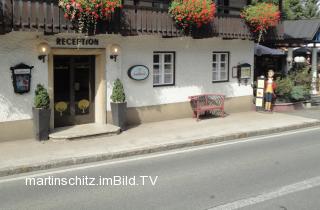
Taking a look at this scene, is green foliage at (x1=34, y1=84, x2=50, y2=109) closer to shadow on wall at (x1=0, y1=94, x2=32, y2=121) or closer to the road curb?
shadow on wall at (x1=0, y1=94, x2=32, y2=121)

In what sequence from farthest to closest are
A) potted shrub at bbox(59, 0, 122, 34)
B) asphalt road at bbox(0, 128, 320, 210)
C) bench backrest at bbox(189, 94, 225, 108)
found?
bench backrest at bbox(189, 94, 225, 108) < potted shrub at bbox(59, 0, 122, 34) < asphalt road at bbox(0, 128, 320, 210)

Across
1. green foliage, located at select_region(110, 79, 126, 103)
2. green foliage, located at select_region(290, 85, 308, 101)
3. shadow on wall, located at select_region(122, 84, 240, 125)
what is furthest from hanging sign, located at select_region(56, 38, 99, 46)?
green foliage, located at select_region(290, 85, 308, 101)

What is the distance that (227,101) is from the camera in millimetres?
17000

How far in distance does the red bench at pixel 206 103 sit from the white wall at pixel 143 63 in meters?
0.25

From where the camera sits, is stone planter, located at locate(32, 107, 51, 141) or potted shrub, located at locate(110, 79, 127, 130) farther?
potted shrub, located at locate(110, 79, 127, 130)

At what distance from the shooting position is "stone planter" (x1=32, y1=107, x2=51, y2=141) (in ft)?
38.3

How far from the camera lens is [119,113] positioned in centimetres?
1324

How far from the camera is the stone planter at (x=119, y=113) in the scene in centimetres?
1324

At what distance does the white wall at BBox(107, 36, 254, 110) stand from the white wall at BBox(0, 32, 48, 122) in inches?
90.3

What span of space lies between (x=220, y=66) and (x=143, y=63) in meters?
3.59

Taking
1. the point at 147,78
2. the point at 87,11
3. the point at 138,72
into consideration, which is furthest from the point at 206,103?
the point at 87,11

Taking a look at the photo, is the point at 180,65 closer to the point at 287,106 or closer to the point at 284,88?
the point at 284,88

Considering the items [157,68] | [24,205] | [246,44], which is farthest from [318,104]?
[24,205]

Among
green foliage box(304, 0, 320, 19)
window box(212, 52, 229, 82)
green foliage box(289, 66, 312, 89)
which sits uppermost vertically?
green foliage box(304, 0, 320, 19)
